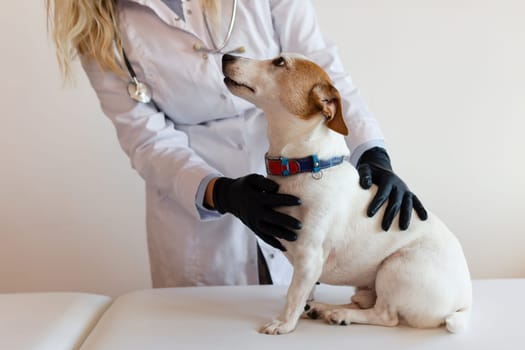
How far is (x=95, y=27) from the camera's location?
114cm

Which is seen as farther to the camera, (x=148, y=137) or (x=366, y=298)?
(x=148, y=137)

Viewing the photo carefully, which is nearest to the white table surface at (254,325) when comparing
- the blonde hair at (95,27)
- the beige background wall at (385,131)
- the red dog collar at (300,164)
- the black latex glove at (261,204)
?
the black latex glove at (261,204)

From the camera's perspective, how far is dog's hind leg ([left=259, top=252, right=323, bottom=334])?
0.83 meters

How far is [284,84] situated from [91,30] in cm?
50

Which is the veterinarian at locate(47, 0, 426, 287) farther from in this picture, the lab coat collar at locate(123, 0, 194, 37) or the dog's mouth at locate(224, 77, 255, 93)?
the dog's mouth at locate(224, 77, 255, 93)

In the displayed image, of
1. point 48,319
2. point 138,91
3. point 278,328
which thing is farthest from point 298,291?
point 138,91

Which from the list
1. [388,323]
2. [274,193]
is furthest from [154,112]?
[388,323]

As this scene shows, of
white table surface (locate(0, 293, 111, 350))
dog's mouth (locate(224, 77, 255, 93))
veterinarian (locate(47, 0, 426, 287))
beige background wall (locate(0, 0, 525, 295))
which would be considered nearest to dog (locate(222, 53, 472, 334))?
dog's mouth (locate(224, 77, 255, 93))

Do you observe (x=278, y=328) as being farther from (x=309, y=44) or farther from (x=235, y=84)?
(x=309, y=44)

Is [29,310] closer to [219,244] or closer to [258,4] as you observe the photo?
[219,244]

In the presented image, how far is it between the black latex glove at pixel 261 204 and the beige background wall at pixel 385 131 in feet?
2.67

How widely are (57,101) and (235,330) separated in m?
1.12

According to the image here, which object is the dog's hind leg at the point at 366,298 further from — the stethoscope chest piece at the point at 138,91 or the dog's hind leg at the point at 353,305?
the stethoscope chest piece at the point at 138,91

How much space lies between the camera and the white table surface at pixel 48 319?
891mm
